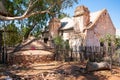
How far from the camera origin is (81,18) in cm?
3062

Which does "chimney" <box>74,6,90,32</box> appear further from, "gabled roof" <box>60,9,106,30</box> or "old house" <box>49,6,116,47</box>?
"gabled roof" <box>60,9,106,30</box>

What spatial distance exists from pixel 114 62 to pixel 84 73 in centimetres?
526

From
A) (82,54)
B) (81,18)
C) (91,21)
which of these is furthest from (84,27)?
(82,54)

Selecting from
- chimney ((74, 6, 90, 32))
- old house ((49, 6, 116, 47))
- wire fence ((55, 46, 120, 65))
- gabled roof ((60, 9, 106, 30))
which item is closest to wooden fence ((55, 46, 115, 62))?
wire fence ((55, 46, 120, 65))

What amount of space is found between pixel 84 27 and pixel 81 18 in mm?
1379

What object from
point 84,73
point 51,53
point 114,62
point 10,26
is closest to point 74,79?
point 84,73

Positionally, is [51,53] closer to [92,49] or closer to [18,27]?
[92,49]

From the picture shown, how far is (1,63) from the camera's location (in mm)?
18328

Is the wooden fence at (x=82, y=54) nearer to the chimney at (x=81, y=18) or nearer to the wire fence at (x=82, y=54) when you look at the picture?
the wire fence at (x=82, y=54)

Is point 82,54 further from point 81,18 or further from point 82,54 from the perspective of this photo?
point 81,18

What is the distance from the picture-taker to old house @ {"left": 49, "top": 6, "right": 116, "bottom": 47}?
29984 millimetres

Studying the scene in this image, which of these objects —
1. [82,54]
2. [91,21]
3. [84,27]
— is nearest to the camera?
[82,54]

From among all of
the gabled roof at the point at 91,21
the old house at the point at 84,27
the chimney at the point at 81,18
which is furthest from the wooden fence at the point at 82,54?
the gabled roof at the point at 91,21

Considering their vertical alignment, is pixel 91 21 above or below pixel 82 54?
above
